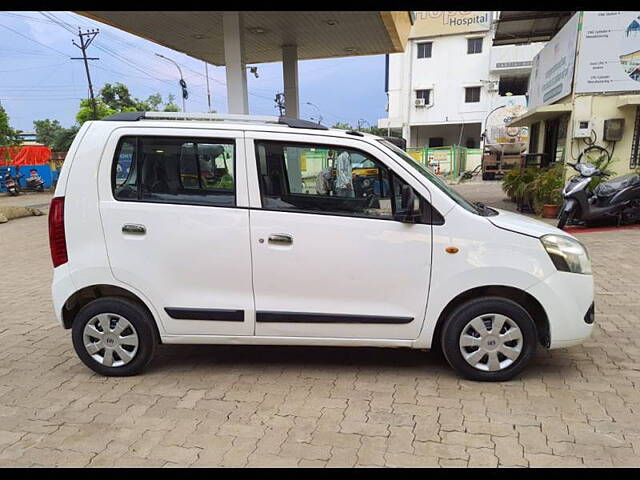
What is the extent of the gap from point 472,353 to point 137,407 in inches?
94.6

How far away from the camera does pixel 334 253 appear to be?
3299 mm

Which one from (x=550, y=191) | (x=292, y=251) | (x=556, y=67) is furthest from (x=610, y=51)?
(x=292, y=251)

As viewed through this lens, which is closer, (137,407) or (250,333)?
(137,407)

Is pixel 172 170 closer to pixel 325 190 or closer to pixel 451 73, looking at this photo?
pixel 325 190

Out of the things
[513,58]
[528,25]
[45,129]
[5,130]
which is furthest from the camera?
[45,129]

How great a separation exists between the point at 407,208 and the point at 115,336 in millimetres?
2409

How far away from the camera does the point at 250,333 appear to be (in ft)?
11.4

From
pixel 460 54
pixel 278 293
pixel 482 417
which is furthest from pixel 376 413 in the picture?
pixel 460 54

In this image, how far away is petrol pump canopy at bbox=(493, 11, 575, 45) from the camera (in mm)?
12336

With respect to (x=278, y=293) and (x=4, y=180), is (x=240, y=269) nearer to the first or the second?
(x=278, y=293)

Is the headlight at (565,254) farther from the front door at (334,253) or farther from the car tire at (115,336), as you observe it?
the car tire at (115,336)

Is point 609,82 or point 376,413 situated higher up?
point 609,82

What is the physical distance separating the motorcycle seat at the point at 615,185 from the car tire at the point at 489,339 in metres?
7.19

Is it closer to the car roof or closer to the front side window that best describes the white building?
the car roof
